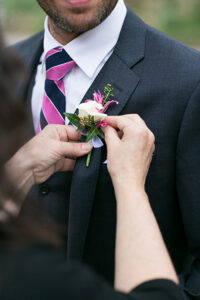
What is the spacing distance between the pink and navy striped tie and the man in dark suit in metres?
0.05

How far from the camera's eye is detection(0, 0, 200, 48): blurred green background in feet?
23.9

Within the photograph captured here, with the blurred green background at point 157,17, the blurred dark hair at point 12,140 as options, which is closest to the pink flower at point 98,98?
the blurred dark hair at point 12,140

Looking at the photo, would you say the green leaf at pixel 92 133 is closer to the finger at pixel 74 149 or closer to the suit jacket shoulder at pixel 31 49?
the finger at pixel 74 149

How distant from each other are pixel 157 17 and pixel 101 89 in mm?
6581

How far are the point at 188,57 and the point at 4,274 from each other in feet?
3.44

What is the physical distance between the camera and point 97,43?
1.74 m

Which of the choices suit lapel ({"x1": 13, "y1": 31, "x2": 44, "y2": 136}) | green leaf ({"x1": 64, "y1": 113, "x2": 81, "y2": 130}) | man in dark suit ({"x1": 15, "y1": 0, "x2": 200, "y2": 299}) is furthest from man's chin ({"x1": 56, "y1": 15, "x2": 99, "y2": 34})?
green leaf ({"x1": 64, "y1": 113, "x2": 81, "y2": 130})

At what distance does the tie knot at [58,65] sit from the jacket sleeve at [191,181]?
1.62ft

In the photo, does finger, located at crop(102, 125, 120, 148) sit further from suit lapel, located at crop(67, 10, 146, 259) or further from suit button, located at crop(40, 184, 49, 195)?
suit button, located at crop(40, 184, 49, 195)

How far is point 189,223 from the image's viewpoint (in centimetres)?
171

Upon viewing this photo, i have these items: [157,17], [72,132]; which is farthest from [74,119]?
[157,17]

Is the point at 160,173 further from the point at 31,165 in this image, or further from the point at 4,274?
the point at 4,274

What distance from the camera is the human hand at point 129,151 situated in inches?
54.9

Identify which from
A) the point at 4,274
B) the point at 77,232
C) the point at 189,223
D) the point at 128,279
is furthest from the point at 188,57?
the point at 4,274
